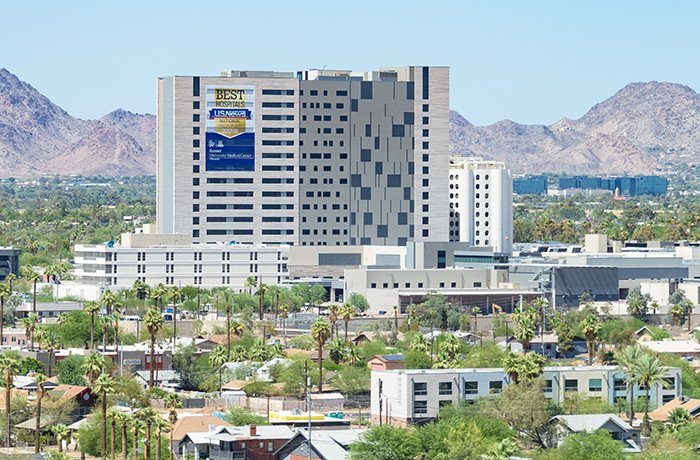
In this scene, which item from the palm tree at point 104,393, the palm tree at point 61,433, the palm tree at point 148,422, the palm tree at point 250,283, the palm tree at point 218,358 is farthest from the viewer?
the palm tree at point 250,283

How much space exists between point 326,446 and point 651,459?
15504 millimetres

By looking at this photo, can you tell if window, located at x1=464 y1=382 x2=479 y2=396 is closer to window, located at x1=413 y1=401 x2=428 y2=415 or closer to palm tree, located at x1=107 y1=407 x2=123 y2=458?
window, located at x1=413 y1=401 x2=428 y2=415

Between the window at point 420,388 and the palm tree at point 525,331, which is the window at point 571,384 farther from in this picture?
the palm tree at point 525,331

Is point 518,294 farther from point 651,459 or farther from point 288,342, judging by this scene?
point 651,459

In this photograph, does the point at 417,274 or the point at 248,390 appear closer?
the point at 248,390

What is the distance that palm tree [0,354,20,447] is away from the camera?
106 m

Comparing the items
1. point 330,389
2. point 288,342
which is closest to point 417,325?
point 288,342

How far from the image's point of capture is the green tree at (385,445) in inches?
3593

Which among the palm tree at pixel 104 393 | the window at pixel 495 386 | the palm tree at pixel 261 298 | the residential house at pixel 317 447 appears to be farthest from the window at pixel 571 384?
the palm tree at pixel 261 298

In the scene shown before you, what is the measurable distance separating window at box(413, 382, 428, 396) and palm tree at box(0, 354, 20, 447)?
21.2m

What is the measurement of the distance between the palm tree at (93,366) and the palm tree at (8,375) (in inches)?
155

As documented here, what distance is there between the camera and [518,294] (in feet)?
629

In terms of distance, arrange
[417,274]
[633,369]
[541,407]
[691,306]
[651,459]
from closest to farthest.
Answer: [651,459]
[541,407]
[633,369]
[691,306]
[417,274]

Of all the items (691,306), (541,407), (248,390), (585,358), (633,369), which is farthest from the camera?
(691,306)
